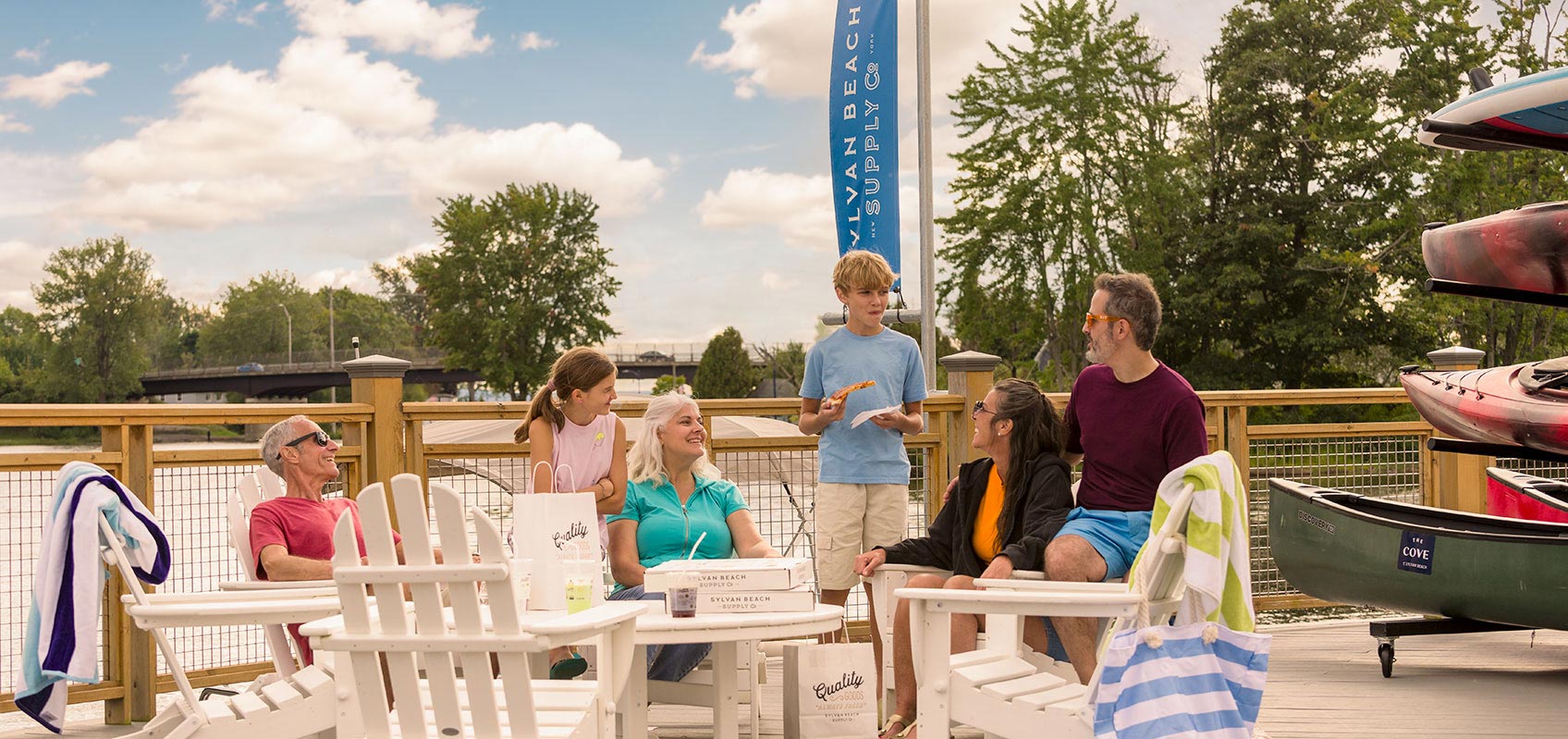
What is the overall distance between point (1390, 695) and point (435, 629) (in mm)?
4360

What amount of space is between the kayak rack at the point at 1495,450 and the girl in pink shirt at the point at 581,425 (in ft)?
13.1

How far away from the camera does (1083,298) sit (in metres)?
35.4

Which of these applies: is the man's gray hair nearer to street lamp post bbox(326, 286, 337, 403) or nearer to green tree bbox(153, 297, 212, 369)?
street lamp post bbox(326, 286, 337, 403)

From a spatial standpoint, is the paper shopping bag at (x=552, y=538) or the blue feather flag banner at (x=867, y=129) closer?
the paper shopping bag at (x=552, y=538)

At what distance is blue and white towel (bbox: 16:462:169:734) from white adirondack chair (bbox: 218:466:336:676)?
0.38 m

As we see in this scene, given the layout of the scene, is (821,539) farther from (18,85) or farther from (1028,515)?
(18,85)

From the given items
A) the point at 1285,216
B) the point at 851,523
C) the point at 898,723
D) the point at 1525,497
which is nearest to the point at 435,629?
the point at 898,723

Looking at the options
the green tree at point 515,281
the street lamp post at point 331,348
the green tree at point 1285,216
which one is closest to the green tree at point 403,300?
the street lamp post at point 331,348

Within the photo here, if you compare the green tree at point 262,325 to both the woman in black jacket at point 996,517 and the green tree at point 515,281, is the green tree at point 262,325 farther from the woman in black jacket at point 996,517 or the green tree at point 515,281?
the woman in black jacket at point 996,517

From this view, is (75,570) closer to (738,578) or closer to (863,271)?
(738,578)

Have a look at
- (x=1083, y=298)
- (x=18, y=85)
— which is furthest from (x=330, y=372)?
(x=1083, y=298)

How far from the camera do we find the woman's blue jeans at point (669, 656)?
456cm

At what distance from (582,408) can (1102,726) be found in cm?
241

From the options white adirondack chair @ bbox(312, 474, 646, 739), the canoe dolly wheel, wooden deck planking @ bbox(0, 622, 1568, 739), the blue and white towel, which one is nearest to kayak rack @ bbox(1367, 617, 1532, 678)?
the canoe dolly wheel
